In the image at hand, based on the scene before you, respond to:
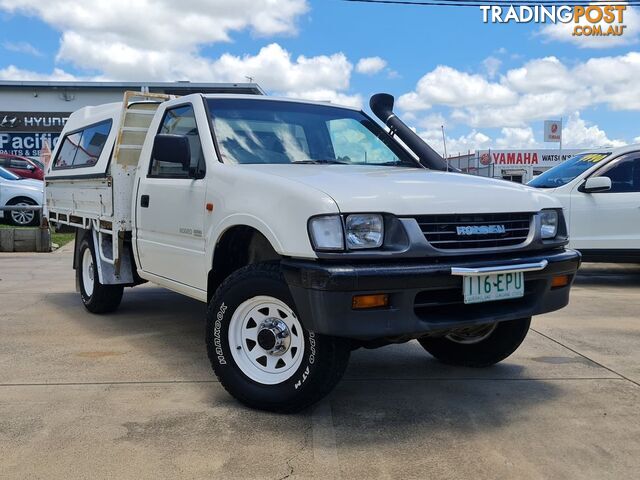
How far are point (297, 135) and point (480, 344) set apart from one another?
1.93m

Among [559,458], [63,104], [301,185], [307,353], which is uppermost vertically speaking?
[63,104]

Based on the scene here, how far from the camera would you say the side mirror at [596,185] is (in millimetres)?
7723

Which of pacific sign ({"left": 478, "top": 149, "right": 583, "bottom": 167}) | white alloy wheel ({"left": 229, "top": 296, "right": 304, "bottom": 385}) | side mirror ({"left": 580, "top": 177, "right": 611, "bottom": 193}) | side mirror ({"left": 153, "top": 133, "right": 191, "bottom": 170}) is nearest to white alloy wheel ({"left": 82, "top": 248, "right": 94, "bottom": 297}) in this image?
side mirror ({"left": 153, "top": 133, "right": 191, "bottom": 170})

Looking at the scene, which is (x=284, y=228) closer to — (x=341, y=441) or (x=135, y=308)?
(x=341, y=441)

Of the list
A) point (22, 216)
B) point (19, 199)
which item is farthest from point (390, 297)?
point (19, 199)

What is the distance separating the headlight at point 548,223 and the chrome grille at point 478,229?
0.39 feet

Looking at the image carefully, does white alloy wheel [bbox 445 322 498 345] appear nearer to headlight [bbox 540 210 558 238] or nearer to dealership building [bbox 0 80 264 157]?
headlight [bbox 540 210 558 238]

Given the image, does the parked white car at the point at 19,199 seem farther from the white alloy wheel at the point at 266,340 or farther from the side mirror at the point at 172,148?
the white alloy wheel at the point at 266,340

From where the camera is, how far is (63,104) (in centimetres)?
2578

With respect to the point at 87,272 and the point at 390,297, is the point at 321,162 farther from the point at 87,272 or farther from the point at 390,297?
the point at 87,272

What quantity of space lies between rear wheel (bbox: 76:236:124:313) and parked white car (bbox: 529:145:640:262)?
17.7 feet

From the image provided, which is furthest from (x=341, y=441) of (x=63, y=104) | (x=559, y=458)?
(x=63, y=104)

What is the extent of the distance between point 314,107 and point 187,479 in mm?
3010

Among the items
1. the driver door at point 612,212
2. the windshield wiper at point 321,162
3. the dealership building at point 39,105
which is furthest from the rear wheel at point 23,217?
the dealership building at point 39,105
